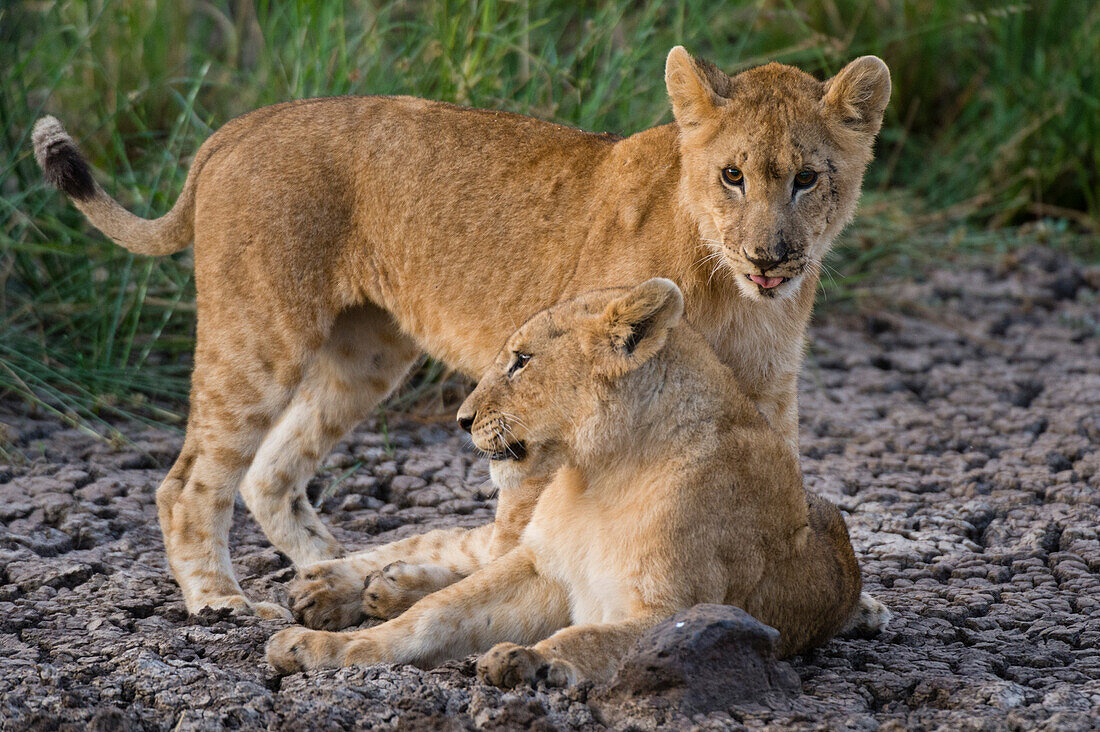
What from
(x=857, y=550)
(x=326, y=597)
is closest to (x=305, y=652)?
(x=326, y=597)

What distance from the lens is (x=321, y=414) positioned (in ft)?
15.4

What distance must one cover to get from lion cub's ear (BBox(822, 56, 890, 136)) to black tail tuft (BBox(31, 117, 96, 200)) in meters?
2.50

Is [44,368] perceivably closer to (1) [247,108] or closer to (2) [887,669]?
(1) [247,108]

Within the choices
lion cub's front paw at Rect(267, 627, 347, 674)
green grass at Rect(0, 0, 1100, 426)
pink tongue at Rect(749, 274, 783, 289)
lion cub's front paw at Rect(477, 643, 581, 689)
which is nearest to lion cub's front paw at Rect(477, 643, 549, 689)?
lion cub's front paw at Rect(477, 643, 581, 689)

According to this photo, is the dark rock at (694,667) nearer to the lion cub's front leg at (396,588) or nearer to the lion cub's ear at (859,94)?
the lion cub's front leg at (396,588)

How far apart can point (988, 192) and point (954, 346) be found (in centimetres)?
201

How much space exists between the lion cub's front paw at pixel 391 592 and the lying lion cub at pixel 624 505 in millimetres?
352

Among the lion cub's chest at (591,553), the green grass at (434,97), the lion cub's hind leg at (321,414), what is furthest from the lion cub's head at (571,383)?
the green grass at (434,97)

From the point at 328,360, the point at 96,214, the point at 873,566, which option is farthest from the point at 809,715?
the point at 96,214

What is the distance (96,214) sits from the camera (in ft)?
14.6

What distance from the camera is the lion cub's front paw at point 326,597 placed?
3.65 m

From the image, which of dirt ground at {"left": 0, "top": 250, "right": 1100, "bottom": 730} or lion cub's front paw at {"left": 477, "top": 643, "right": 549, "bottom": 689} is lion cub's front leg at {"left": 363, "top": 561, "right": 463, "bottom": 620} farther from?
lion cub's front paw at {"left": 477, "top": 643, "right": 549, "bottom": 689}

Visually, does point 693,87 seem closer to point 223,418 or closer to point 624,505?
point 624,505

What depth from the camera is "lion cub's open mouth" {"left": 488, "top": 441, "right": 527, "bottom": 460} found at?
3340 millimetres
